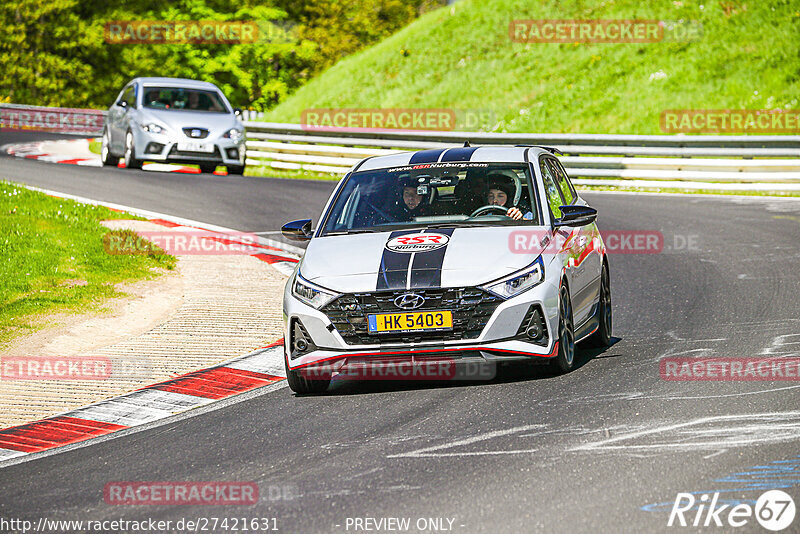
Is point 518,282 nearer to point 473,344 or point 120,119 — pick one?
point 473,344

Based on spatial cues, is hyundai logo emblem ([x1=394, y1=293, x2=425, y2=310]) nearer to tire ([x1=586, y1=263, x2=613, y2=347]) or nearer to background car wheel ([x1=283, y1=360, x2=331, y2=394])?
background car wheel ([x1=283, y1=360, x2=331, y2=394])

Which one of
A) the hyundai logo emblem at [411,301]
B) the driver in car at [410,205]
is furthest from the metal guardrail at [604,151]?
the hyundai logo emblem at [411,301]

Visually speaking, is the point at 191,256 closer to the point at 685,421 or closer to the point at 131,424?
the point at 131,424

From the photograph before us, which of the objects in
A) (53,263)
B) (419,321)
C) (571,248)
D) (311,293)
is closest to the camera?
(419,321)

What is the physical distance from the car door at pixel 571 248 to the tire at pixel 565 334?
0.54ft

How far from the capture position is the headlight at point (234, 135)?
78.1 ft

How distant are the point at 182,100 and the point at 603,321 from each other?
53.4 ft

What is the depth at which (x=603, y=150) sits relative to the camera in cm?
2433

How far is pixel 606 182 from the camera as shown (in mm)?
24219

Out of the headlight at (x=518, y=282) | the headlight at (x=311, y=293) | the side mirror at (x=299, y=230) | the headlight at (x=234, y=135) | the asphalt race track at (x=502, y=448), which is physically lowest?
the headlight at (x=234, y=135)

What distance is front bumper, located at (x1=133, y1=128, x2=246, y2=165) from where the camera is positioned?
23.2 meters

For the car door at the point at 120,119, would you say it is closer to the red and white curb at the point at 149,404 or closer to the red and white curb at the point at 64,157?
the red and white curb at the point at 64,157

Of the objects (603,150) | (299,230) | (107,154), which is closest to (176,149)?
(107,154)

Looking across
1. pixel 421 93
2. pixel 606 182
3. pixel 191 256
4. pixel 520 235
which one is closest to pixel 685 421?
pixel 520 235
